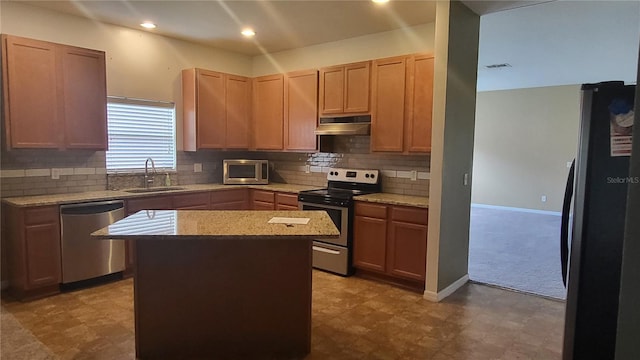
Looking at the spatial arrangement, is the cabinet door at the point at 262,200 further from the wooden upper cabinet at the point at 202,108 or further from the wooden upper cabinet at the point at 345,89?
the wooden upper cabinet at the point at 345,89

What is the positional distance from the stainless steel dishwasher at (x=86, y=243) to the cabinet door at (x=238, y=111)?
1787 millimetres

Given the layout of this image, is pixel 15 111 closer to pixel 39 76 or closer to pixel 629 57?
pixel 39 76

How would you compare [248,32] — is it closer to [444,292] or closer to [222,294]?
[222,294]

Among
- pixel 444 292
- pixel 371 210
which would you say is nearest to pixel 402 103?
pixel 371 210

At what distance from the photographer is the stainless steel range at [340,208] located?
4348mm

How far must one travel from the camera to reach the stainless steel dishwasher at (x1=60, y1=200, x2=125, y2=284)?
3732 mm

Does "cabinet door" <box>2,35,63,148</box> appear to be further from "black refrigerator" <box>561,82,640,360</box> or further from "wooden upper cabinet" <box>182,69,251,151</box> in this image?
"black refrigerator" <box>561,82,640,360</box>

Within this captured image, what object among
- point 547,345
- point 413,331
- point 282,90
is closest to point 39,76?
point 282,90

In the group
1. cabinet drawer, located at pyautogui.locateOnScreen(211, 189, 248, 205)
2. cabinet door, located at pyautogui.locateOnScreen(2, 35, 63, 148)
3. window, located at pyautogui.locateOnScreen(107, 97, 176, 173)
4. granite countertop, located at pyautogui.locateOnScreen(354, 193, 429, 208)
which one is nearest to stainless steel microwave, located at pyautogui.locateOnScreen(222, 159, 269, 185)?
cabinet drawer, located at pyautogui.locateOnScreen(211, 189, 248, 205)

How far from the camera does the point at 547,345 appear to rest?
2.91m

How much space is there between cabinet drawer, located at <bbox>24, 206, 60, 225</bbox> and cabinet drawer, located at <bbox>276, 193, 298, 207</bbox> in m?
2.29

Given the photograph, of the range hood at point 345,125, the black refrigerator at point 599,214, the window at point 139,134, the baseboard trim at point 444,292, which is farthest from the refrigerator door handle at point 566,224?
the window at point 139,134

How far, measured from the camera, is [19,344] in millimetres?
2799

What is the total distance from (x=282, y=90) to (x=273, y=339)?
3.42 m
